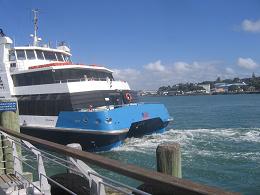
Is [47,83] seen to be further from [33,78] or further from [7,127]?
[7,127]

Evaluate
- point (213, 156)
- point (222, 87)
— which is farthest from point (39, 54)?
point (222, 87)

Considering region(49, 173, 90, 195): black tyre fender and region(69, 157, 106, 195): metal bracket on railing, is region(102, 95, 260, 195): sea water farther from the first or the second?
region(69, 157, 106, 195): metal bracket on railing

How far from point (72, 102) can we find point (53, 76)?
1.58 meters

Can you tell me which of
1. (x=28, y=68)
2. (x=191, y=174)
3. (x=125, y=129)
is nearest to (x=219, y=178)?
(x=191, y=174)

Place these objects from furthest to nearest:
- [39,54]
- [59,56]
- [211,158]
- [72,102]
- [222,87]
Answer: [222,87]
[59,56]
[39,54]
[72,102]
[211,158]

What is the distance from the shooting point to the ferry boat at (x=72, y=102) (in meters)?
15.0

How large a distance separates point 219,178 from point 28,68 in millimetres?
10716

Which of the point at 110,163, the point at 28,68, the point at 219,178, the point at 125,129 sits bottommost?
the point at 219,178

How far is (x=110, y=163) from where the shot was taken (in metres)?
2.38

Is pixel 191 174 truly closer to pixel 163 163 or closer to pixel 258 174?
pixel 258 174

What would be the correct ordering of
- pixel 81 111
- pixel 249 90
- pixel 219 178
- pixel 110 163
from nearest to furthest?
1. pixel 110 163
2. pixel 219 178
3. pixel 81 111
4. pixel 249 90

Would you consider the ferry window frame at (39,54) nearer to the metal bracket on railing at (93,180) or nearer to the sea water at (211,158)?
the sea water at (211,158)

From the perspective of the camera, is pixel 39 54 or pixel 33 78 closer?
pixel 33 78

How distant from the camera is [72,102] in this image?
1559 cm
